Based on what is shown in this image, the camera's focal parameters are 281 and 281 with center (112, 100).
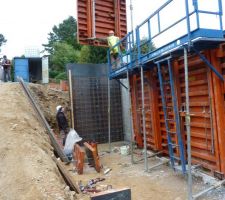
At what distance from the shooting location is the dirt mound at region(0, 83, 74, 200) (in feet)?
14.4

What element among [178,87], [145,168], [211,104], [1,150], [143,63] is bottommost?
[145,168]

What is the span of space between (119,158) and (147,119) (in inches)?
66.0

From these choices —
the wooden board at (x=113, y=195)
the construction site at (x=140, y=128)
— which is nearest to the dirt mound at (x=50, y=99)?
the construction site at (x=140, y=128)

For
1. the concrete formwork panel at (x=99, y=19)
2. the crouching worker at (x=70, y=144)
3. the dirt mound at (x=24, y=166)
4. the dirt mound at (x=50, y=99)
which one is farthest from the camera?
the dirt mound at (x=50, y=99)

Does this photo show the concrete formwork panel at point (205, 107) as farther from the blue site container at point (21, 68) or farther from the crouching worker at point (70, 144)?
the blue site container at point (21, 68)

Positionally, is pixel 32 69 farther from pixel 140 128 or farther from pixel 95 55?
pixel 140 128

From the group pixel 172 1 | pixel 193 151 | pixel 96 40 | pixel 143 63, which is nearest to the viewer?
pixel 172 1

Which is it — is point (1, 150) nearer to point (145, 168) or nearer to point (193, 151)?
point (145, 168)

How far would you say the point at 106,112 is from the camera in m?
12.8

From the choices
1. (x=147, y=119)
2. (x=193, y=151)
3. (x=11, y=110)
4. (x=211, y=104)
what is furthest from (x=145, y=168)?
(x=11, y=110)

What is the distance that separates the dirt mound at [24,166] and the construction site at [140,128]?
0.7 inches

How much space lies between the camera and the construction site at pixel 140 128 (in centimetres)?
539

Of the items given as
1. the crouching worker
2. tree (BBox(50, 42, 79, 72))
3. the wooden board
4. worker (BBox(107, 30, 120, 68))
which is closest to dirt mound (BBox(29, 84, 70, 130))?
the crouching worker

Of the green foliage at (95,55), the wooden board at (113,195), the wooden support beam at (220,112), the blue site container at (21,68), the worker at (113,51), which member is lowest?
the wooden board at (113,195)
